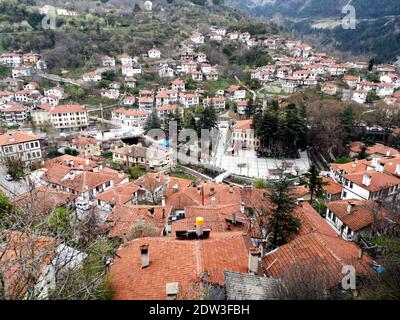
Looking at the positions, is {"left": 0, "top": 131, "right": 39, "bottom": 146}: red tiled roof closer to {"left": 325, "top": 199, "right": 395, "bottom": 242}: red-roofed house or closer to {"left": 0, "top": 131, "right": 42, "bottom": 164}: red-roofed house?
{"left": 0, "top": 131, "right": 42, "bottom": 164}: red-roofed house

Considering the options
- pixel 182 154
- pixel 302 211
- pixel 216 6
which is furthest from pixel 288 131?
pixel 216 6

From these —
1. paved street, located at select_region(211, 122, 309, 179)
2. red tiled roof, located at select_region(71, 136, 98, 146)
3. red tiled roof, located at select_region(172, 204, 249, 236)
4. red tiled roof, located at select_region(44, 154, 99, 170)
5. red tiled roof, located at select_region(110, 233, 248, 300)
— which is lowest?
paved street, located at select_region(211, 122, 309, 179)

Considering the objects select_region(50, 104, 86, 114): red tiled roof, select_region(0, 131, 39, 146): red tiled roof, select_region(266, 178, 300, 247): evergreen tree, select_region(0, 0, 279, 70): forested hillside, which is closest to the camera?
select_region(266, 178, 300, 247): evergreen tree

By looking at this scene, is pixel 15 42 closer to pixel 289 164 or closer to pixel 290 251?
pixel 289 164

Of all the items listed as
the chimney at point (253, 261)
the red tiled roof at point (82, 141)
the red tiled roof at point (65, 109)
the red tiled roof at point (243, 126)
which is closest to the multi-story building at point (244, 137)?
the red tiled roof at point (243, 126)

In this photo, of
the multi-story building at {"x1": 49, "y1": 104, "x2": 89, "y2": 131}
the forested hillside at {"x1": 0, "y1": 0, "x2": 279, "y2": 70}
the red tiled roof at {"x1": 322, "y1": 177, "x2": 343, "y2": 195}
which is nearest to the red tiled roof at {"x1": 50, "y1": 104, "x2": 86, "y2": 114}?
the multi-story building at {"x1": 49, "y1": 104, "x2": 89, "y2": 131}

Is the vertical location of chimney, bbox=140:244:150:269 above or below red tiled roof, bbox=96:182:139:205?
above

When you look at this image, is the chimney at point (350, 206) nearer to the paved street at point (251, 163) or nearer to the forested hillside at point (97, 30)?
the paved street at point (251, 163)
